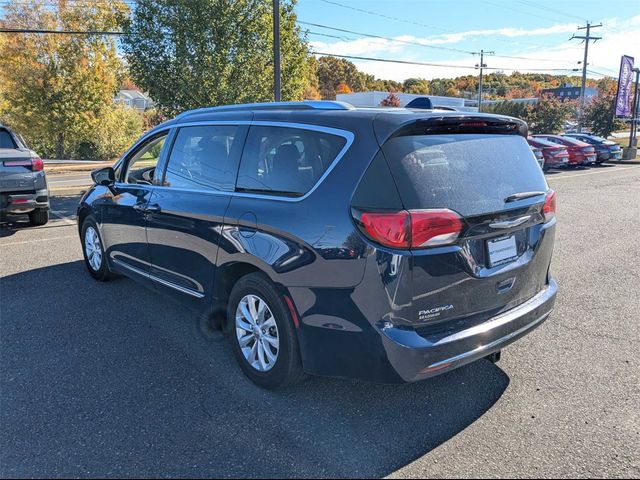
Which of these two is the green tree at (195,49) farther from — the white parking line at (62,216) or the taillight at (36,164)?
the taillight at (36,164)

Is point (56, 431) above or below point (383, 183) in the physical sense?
below

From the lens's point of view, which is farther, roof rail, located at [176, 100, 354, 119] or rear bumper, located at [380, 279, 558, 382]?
roof rail, located at [176, 100, 354, 119]

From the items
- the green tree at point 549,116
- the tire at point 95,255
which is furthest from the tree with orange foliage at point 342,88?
the tire at point 95,255

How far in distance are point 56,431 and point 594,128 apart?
46.0 metres

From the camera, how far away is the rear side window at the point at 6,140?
8.06m

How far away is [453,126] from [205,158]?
1.90m

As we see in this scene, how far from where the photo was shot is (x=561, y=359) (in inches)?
148

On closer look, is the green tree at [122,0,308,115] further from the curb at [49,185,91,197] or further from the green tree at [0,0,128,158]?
the green tree at [0,0,128,158]

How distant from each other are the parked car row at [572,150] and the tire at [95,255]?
18.4 metres

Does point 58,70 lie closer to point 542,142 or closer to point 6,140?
point 6,140

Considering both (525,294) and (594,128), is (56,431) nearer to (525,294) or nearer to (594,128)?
(525,294)

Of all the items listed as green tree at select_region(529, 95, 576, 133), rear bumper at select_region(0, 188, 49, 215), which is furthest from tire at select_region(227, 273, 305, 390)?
green tree at select_region(529, 95, 576, 133)

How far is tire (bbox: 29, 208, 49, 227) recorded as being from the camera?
8.63 metres

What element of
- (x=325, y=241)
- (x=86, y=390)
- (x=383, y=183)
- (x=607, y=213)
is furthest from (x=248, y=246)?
(x=607, y=213)
